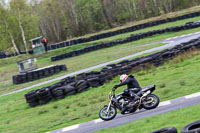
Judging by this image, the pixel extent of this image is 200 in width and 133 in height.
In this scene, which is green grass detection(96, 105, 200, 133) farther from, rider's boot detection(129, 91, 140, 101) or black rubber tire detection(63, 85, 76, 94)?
black rubber tire detection(63, 85, 76, 94)

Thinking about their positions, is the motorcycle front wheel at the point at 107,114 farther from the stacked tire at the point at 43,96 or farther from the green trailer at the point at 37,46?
the green trailer at the point at 37,46

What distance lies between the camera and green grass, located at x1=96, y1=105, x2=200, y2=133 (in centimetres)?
826

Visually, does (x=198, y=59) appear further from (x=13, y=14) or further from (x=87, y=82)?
(x=13, y=14)

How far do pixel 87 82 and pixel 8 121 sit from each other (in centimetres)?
509

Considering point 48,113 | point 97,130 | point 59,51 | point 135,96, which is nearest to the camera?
point 97,130

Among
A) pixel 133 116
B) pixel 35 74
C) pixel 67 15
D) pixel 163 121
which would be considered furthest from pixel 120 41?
pixel 67 15

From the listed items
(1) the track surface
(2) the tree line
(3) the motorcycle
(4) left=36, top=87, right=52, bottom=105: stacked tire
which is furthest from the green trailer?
(3) the motorcycle

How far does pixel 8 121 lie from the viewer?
1560 centimetres

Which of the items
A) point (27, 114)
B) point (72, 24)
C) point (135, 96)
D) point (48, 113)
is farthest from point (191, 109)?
point (72, 24)

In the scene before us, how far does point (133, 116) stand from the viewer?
36.0ft

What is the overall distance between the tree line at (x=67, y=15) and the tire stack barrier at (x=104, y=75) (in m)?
37.7

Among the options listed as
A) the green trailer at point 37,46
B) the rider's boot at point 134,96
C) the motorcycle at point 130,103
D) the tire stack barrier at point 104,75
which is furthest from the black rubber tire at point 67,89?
the green trailer at point 37,46

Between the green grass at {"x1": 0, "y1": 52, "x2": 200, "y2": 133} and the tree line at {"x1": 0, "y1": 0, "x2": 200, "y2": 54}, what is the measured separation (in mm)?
38226

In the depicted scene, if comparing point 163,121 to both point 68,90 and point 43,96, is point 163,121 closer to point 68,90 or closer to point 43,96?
point 68,90
